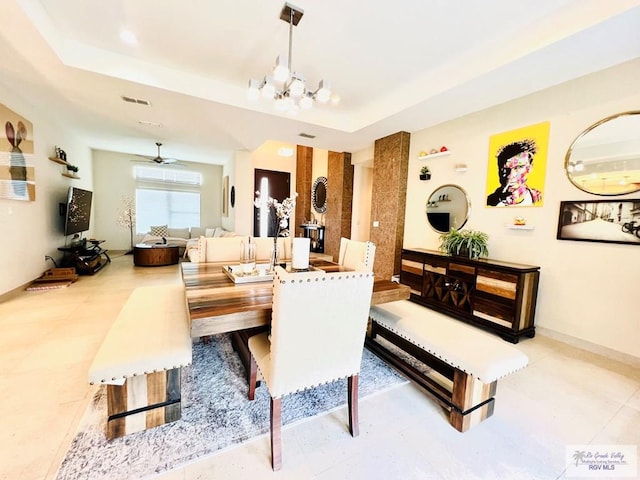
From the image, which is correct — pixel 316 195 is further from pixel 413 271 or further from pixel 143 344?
pixel 143 344

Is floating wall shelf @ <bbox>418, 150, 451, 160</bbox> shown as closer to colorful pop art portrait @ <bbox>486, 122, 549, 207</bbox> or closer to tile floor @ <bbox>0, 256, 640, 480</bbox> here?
colorful pop art portrait @ <bbox>486, 122, 549, 207</bbox>

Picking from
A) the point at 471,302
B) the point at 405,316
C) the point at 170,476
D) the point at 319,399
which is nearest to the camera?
the point at 170,476

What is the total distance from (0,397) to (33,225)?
3438 millimetres

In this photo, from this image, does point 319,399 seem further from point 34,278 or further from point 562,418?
point 34,278

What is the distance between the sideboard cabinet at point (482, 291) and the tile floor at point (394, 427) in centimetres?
39

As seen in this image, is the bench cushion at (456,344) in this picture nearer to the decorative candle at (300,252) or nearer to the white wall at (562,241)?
the decorative candle at (300,252)

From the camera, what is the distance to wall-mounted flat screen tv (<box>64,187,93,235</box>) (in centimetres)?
474

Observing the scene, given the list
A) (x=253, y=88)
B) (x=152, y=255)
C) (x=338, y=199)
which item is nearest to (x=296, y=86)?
(x=253, y=88)

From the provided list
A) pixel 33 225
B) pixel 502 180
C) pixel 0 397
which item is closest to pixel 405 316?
pixel 502 180

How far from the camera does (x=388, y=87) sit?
339 cm

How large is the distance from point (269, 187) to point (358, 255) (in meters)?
5.84

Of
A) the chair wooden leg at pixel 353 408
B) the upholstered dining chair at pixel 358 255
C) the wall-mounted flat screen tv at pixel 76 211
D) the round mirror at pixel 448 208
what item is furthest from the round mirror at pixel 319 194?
the chair wooden leg at pixel 353 408

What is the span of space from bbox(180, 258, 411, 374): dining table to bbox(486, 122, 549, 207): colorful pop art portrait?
85.6 inches

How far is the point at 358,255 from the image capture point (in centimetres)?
268
